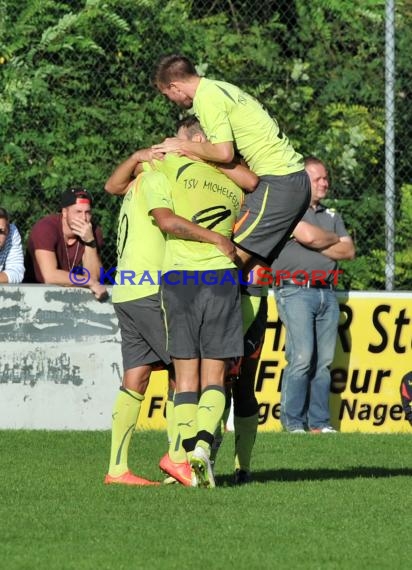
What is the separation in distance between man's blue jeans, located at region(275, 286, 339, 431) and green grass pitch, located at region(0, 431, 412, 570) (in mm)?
1868

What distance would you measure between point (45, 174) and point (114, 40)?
158 cm

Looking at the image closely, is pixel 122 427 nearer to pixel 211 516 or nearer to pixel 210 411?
pixel 210 411

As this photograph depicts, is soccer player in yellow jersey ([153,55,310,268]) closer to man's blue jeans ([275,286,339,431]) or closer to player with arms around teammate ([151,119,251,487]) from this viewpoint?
player with arms around teammate ([151,119,251,487])

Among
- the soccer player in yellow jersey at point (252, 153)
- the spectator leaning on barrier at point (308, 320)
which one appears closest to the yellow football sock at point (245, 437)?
the soccer player in yellow jersey at point (252, 153)

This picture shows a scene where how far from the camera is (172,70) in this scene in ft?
25.5

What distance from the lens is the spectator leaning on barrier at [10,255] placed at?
11641 mm

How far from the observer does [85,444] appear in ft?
33.4

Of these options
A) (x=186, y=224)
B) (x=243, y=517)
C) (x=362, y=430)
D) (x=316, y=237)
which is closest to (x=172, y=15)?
(x=316, y=237)

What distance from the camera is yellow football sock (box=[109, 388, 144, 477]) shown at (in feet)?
25.7

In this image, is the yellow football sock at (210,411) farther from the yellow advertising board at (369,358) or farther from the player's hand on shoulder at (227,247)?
the yellow advertising board at (369,358)

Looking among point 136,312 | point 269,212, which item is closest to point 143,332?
point 136,312

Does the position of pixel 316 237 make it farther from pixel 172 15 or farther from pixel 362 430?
pixel 172 15

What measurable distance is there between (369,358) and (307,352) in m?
0.72

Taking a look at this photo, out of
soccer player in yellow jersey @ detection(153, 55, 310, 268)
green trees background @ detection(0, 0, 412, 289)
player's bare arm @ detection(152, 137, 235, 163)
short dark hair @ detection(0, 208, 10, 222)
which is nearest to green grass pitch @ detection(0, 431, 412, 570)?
soccer player in yellow jersey @ detection(153, 55, 310, 268)
